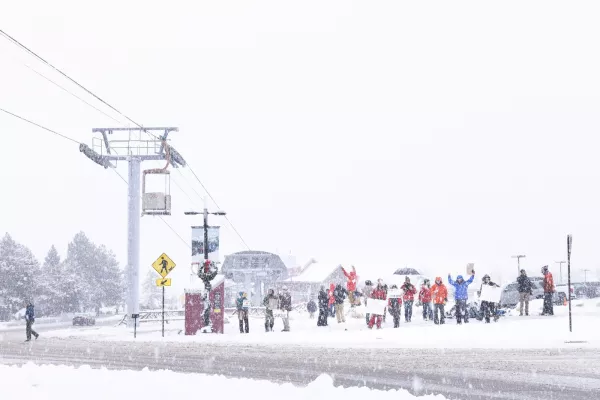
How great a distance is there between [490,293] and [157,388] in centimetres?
1834

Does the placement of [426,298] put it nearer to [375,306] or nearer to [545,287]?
[375,306]

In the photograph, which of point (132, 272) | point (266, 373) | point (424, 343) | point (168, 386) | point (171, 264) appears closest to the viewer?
point (168, 386)

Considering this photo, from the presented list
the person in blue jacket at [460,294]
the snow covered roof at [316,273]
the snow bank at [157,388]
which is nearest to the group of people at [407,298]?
the person in blue jacket at [460,294]

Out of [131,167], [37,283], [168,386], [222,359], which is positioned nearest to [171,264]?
[222,359]

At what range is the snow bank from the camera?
9.62 meters

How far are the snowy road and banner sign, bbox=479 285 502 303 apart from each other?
28.0ft

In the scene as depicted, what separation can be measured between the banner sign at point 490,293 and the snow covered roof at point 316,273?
64776 mm

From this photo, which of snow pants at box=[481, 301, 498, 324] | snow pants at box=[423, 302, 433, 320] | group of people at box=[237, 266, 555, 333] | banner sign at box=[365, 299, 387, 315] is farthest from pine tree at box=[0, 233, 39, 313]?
snow pants at box=[481, 301, 498, 324]

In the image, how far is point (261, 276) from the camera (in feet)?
292

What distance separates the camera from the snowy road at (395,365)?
11547 mm

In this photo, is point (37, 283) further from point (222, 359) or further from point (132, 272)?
point (222, 359)

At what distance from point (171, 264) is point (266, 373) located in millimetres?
13796

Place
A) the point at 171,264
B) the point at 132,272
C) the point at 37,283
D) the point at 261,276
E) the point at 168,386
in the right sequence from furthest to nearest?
the point at 261,276
the point at 37,283
the point at 132,272
the point at 171,264
the point at 168,386

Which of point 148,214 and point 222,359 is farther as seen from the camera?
point 148,214
